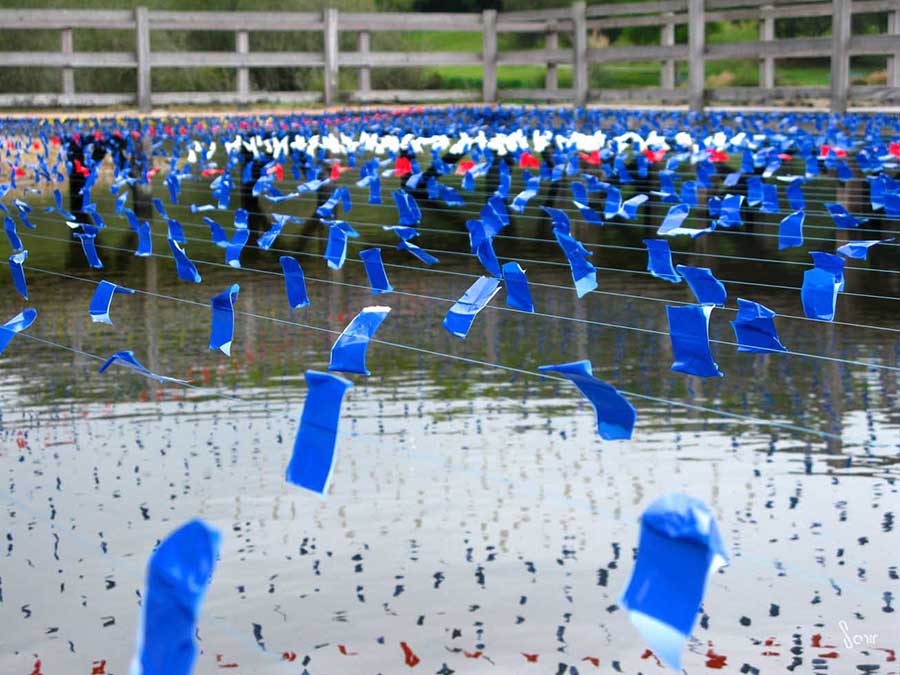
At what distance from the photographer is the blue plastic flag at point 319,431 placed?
3.34m

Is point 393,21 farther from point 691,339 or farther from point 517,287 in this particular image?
point 691,339

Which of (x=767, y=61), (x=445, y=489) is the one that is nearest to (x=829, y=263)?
(x=445, y=489)

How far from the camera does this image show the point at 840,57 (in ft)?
58.9

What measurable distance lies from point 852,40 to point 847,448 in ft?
46.5

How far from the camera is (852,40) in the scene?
18.1 metres

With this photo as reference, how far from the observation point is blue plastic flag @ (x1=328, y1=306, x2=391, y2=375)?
4.74m

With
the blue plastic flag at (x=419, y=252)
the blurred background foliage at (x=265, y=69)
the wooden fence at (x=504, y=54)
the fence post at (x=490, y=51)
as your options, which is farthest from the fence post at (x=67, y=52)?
the blue plastic flag at (x=419, y=252)

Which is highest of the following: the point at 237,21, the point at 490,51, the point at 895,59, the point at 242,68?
the point at 237,21

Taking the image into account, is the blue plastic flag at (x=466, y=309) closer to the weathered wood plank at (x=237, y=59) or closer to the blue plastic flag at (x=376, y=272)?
the blue plastic flag at (x=376, y=272)

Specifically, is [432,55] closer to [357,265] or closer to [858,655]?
[357,265]

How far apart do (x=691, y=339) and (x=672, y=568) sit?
8.80 ft

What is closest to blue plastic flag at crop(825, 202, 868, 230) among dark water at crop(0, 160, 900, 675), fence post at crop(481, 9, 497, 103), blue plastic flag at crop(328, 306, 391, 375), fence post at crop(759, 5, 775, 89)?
dark water at crop(0, 160, 900, 675)

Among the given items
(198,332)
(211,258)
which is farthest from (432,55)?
(198,332)

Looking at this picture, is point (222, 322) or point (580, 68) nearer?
point (222, 322)
